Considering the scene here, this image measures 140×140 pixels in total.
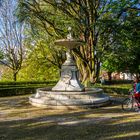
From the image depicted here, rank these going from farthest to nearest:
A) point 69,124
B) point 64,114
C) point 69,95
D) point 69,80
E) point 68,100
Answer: point 69,80, point 69,95, point 68,100, point 64,114, point 69,124

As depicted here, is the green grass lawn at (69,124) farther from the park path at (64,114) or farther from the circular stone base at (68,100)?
the circular stone base at (68,100)

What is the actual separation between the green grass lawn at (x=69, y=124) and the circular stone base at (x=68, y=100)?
0.65 meters

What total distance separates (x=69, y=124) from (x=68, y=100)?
181 inches

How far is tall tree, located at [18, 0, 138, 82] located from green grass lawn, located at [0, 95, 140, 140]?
13883 millimetres

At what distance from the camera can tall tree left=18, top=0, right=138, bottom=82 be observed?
2811 centimetres

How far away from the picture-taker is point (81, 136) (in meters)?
9.88

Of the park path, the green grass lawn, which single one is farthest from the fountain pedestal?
the green grass lawn

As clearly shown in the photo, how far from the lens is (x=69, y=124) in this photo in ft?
39.1

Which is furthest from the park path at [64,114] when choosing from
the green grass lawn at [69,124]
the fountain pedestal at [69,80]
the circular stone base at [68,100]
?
the fountain pedestal at [69,80]

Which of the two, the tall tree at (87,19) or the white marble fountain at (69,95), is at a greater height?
the tall tree at (87,19)

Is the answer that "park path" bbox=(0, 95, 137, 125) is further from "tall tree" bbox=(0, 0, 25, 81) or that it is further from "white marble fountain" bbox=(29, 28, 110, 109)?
"tall tree" bbox=(0, 0, 25, 81)

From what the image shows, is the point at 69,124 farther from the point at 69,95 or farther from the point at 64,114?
the point at 69,95

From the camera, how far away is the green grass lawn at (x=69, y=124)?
390 inches

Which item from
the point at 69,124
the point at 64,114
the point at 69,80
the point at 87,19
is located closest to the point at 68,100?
the point at 64,114
